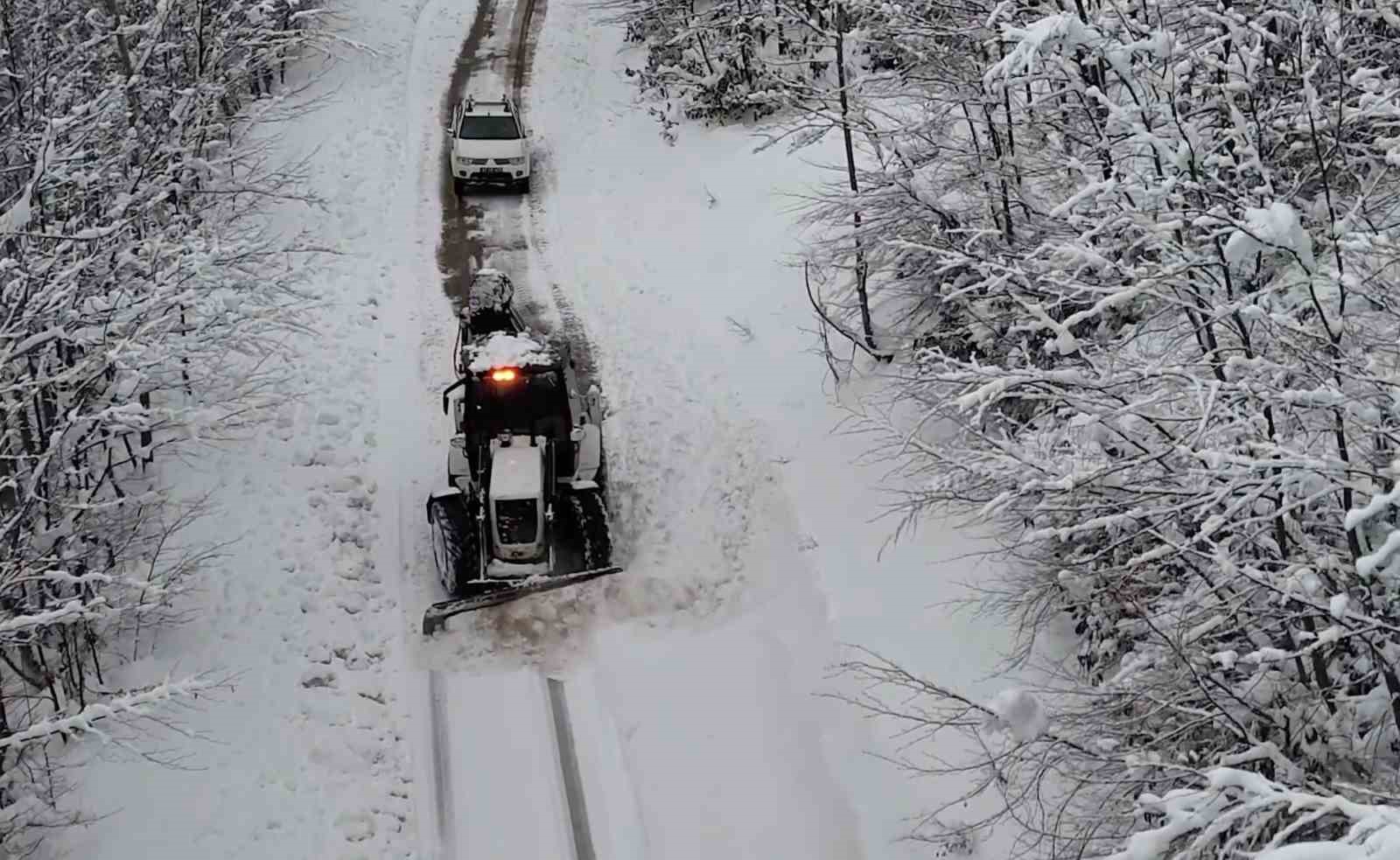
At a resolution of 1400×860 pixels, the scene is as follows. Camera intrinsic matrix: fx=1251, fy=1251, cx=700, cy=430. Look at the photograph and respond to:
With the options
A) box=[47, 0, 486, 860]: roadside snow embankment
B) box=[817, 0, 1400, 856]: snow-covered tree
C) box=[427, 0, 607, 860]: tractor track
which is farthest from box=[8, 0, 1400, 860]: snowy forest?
box=[427, 0, 607, 860]: tractor track

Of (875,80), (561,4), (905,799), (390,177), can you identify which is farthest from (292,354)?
(561,4)

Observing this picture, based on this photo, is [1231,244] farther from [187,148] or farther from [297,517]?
[187,148]

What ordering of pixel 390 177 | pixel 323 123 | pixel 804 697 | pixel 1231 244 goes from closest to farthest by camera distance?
pixel 1231 244
pixel 804 697
pixel 390 177
pixel 323 123

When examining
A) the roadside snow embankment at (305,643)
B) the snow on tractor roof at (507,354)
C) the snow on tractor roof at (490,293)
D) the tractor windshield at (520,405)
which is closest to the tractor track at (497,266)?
the roadside snow embankment at (305,643)

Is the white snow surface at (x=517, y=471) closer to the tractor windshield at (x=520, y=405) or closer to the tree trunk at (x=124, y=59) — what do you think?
the tractor windshield at (x=520, y=405)

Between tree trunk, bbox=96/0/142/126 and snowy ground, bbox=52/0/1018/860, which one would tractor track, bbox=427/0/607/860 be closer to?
snowy ground, bbox=52/0/1018/860

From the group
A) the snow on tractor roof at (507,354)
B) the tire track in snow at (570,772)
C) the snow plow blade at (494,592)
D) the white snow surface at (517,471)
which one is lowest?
the tire track in snow at (570,772)
